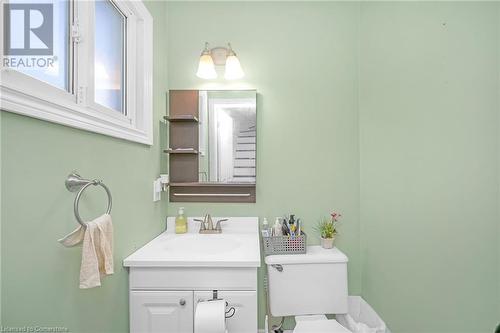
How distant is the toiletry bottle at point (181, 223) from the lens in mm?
1756

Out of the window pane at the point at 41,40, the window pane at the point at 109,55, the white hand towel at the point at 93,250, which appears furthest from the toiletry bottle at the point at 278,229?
the window pane at the point at 41,40

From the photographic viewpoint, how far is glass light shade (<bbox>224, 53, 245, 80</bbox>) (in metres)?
1.74

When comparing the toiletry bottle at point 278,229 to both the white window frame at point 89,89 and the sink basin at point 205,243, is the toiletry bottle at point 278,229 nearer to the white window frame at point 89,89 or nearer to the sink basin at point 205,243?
the sink basin at point 205,243

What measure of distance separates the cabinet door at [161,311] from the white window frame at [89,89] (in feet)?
2.57

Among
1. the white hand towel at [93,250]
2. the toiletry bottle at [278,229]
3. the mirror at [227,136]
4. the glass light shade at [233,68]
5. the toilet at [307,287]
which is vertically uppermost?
the glass light shade at [233,68]

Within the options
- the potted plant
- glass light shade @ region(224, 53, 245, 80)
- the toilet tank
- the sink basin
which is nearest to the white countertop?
the sink basin

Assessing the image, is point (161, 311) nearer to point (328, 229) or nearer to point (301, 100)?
point (328, 229)

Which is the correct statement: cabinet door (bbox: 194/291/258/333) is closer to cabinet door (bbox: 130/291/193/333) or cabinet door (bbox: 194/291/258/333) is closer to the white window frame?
cabinet door (bbox: 130/291/193/333)

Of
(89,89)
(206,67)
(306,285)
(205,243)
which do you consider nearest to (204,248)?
(205,243)

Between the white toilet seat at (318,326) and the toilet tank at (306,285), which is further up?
the toilet tank at (306,285)

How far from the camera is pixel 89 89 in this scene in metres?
1.02

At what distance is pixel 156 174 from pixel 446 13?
6.25 feet

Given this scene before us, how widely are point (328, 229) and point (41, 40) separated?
5.84 ft

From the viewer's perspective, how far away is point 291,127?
1828mm
